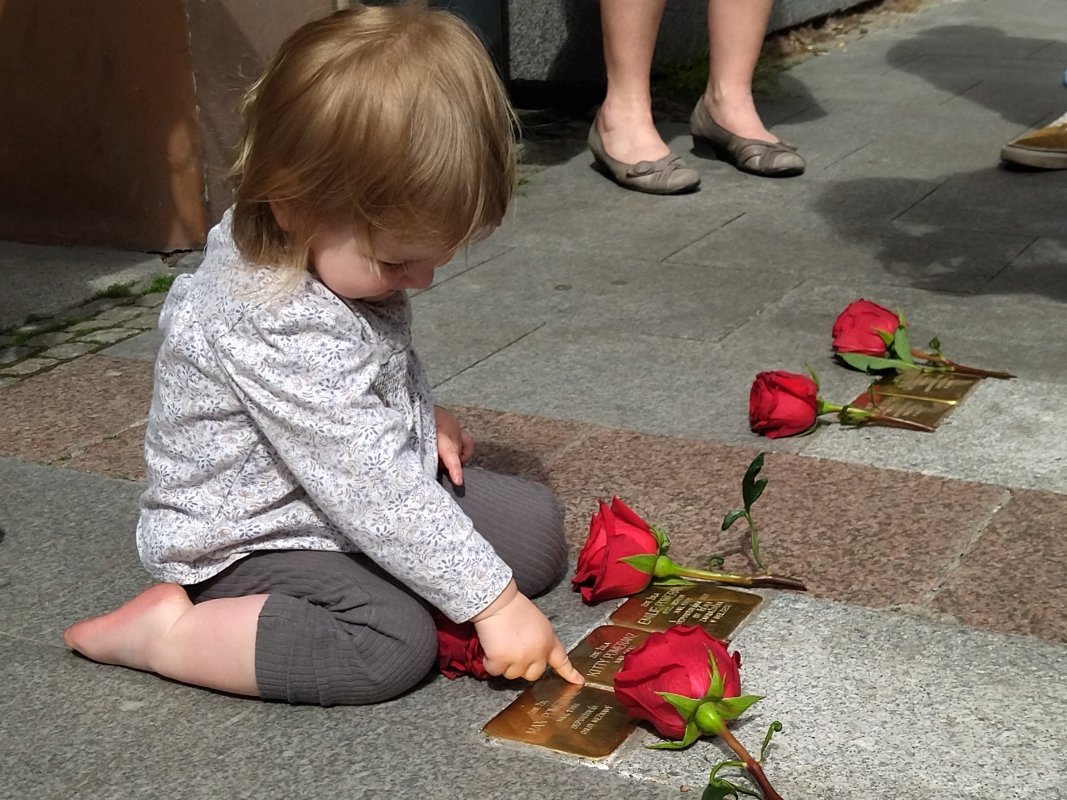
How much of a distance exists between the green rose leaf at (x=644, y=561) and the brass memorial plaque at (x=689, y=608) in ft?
0.22

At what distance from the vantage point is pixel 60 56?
4.29 m

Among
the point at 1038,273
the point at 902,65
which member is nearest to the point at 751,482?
the point at 1038,273

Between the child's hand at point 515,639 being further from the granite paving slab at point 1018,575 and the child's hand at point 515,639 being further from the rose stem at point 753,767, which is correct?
the granite paving slab at point 1018,575

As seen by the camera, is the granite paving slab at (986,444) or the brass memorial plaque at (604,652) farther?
the granite paving slab at (986,444)

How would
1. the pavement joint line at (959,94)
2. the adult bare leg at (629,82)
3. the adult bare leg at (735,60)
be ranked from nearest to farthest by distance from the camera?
the adult bare leg at (629,82)
the adult bare leg at (735,60)
the pavement joint line at (959,94)

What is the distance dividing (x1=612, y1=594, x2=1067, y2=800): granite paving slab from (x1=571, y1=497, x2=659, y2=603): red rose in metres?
0.20

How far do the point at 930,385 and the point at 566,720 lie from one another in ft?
4.67

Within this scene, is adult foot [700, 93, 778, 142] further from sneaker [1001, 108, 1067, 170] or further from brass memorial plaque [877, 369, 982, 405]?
brass memorial plaque [877, 369, 982, 405]

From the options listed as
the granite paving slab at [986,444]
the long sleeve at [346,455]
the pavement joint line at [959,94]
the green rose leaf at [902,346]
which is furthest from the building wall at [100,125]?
the pavement joint line at [959,94]

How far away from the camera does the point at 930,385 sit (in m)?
3.00

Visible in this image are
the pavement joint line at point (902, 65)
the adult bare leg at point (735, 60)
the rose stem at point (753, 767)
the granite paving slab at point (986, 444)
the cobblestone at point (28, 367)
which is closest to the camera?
A: the rose stem at point (753, 767)

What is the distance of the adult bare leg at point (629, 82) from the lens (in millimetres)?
4676

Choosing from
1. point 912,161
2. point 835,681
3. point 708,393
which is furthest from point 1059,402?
point 912,161

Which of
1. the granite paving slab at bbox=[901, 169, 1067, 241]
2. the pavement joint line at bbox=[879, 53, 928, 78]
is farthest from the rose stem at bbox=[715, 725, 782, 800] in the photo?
the pavement joint line at bbox=[879, 53, 928, 78]
